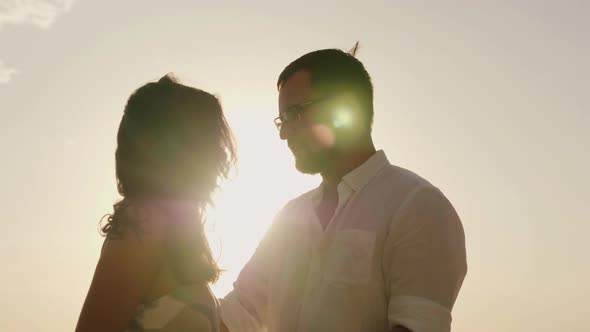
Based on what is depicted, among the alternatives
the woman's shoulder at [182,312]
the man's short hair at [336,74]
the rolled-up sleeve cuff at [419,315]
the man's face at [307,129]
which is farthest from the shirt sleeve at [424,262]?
the woman's shoulder at [182,312]

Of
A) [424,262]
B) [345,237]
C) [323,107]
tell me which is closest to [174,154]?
[345,237]

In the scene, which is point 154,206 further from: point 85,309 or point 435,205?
point 435,205

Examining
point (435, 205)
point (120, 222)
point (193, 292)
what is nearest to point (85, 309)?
point (120, 222)

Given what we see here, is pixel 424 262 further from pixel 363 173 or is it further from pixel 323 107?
pixel 323 107

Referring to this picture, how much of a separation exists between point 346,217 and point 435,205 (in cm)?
66

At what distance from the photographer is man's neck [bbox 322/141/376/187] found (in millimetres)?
4625

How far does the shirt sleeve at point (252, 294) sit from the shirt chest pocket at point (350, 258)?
85 cm

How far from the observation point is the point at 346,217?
434cm

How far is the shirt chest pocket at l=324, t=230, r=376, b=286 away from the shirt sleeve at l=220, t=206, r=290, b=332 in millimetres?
852

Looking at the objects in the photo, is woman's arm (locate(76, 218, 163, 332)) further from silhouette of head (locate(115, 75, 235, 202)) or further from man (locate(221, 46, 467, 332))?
man (locate(221, 46, 467, 332))

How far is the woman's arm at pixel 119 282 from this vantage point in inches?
107

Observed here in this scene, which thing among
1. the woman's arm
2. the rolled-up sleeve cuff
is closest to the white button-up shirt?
the rolled-up sleeve cuff

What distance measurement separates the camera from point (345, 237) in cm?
421

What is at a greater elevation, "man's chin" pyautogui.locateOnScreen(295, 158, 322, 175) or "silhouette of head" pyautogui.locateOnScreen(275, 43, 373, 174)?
"silhouette of head" pyautogui.locateOnScreen(275, 43, 373, 174)
